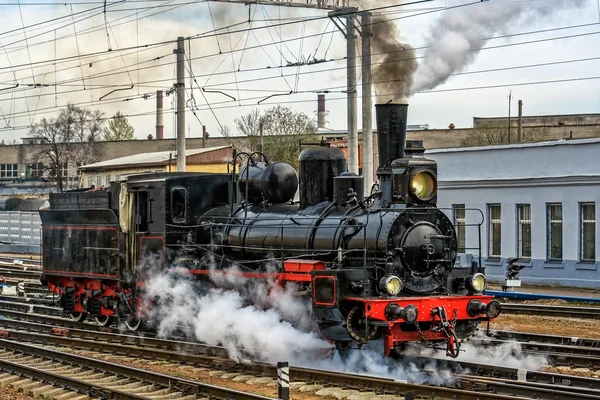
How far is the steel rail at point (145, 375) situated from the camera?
443 inches

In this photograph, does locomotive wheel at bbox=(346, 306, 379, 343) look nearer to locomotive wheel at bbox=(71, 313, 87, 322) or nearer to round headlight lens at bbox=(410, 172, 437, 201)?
round headlight lens at bbox=(410, 172, 437, 201)

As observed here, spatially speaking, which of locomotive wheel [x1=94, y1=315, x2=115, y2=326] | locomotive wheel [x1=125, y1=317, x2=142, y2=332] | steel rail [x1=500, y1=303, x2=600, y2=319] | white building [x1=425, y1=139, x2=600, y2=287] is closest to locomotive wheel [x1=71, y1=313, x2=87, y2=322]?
locomotive wheel [x1=94, y1=315, x2=115, y2=326]

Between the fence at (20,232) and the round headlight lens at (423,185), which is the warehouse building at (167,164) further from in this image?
the round headlight lens at (423,185)

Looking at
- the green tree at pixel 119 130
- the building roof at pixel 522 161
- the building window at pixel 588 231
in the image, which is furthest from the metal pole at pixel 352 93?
the green tree at pixel 119 130

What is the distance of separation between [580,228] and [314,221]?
16.5m

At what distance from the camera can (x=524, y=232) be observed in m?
29.9

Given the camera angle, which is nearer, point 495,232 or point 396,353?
point 396,353

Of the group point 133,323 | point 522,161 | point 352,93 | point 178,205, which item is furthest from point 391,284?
point 522,161

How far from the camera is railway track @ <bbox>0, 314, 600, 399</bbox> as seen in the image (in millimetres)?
11273

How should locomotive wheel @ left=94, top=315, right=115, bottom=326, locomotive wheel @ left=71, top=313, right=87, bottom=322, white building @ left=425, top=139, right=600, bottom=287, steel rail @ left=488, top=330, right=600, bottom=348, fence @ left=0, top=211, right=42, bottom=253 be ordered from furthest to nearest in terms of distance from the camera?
fence @ left=0, top=211, right=42, bottom=253 < white building @ left=425, top=139, right=600, bottom=287 < locomotive wheel @ left=71, top=313, right=87, bottom=322 < locomotive wheel @ left=94, top=315, right=115, bottom=326 < steel rail @ left=488, top=330, right=600, bottom=348

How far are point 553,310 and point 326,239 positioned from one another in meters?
9.62

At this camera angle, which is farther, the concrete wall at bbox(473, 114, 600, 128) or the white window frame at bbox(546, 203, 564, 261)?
the concrete wall at bbox(473, 114, 600, 128)

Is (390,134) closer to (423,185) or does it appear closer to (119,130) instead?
(423,185)

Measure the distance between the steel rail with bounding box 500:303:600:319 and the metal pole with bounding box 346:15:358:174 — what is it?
5929 millimetres
